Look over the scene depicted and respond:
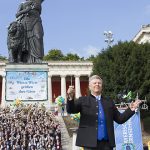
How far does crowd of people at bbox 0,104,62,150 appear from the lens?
22812 mm

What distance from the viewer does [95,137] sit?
17.5 ft

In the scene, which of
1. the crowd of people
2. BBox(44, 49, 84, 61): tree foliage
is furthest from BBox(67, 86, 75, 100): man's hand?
BBox(44, 49, 84, 61): tree foliage

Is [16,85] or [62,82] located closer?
[16,85]

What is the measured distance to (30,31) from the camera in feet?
80.6

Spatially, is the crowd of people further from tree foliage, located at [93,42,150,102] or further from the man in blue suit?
the man in blue suit

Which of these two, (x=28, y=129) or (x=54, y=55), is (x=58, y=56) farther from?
(x=28, y=129)

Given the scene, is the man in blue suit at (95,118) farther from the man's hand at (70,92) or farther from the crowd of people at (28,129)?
the crowd of people at (28,129)

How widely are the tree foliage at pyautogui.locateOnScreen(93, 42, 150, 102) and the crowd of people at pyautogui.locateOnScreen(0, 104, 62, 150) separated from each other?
16235 millimetres

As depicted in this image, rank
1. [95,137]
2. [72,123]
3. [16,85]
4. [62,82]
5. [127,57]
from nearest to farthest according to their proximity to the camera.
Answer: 1. [95,137]
2. [16,85]
3. [72,123]
4. [127,57]
5. [62,82]

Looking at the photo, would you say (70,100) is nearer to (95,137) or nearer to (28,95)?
(95,137)

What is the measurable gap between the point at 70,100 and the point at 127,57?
125ft

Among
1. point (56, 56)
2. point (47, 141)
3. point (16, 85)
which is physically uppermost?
point (56, 56)

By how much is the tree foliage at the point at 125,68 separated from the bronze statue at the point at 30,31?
16.8m

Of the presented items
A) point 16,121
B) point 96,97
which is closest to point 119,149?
point 96,97
